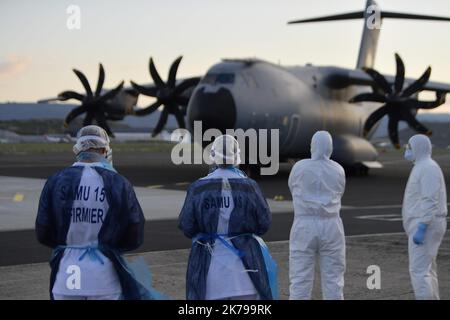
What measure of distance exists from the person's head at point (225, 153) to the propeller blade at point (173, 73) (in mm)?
29437

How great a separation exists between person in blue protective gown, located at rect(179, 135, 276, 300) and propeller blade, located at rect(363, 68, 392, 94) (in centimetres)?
2785

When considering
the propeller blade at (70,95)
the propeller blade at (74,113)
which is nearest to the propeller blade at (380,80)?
the propeller blade at (74,113)

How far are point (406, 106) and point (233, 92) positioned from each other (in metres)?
7.55

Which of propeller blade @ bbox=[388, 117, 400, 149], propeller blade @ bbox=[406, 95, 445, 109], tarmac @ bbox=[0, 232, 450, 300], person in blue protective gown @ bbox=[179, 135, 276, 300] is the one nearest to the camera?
A: person in blue protective gown @ bbox=[179, 135, 276, 300]

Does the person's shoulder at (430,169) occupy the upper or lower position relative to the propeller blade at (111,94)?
lower

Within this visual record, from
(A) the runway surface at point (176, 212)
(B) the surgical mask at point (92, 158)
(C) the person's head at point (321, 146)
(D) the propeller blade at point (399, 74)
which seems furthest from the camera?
(D) the propeller blade at point (399, 74)

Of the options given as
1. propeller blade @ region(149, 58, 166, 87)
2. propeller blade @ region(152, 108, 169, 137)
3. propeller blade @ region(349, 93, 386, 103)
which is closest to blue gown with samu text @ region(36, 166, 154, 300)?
propeller blade @ region(349, 93, 386, 103)

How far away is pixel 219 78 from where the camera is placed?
Answer: 32.0 meters

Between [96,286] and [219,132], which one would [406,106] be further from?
[96,286]

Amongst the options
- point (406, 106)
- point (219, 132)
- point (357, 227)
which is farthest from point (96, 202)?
point (406, 106)

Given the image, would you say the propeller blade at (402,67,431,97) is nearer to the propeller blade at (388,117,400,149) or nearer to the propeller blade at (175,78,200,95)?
the propeller blade at (388,117,400,149)

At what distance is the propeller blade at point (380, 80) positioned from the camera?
113ft

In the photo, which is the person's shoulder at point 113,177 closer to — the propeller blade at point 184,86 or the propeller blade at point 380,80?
the propeller blade at point 380,80

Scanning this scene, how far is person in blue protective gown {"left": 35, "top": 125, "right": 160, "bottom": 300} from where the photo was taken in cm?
655
